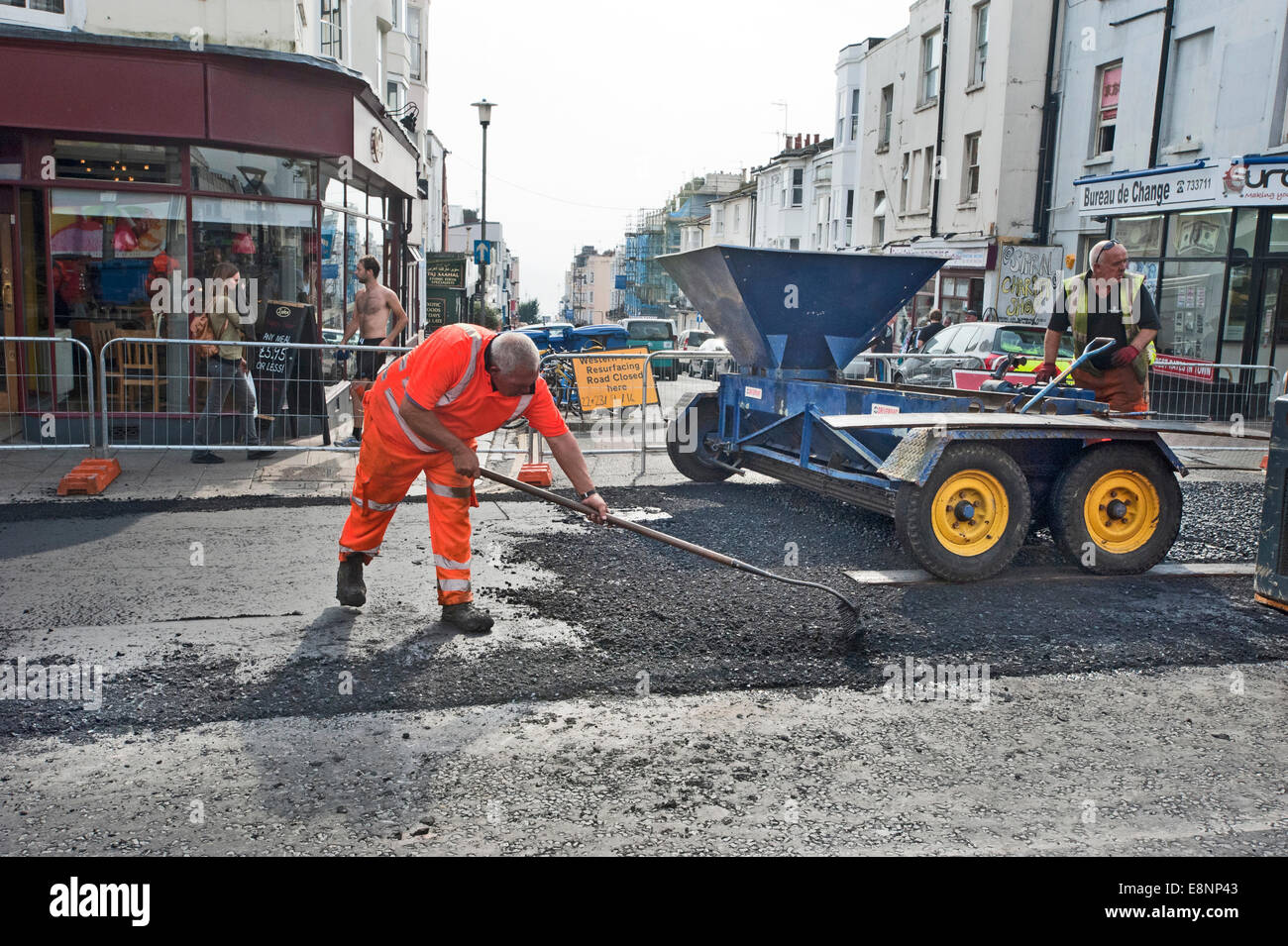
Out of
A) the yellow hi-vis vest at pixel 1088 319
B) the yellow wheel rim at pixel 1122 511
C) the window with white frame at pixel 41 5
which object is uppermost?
the window with white frame at pixel 41 5

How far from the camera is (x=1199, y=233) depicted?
1830 cm

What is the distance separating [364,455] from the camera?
553 centimetres

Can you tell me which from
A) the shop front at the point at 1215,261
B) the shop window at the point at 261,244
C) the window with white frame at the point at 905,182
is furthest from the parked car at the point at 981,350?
the window with white frame at the point at 905,182

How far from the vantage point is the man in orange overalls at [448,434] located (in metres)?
5.15

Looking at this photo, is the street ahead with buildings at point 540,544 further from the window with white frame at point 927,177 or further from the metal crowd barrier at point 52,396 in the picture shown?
the window with white frame at point 927,177

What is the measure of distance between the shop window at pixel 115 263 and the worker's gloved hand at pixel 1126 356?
9252 millimetres

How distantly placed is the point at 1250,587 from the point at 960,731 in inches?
132

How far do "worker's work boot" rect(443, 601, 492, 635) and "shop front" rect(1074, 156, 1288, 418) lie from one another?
1276 cm

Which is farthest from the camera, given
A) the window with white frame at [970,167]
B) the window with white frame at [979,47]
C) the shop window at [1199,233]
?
the window with white frame at [970,167]

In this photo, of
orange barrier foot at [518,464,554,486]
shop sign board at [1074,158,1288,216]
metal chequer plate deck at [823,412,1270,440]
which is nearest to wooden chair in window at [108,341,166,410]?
orange barrier foot at [518,464,554,486]

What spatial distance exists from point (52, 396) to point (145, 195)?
7.78 ft

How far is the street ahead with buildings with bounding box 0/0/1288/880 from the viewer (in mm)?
3701

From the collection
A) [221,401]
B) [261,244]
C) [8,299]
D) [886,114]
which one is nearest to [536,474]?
[221,401]

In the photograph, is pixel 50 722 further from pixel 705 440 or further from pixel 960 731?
pixel 705 440
